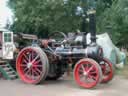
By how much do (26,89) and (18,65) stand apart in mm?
1735

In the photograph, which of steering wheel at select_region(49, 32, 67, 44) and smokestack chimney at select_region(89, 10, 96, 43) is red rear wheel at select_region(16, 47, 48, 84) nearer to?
steering wheel at select_region(49, 32, 67, 44)

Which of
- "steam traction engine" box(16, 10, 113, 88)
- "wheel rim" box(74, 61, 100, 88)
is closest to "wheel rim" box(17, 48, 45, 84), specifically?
"steam traction engine" box(16, 10, 113, 88)

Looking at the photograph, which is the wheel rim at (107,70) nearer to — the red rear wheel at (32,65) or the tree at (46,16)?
the red rear wheel at (32,65)

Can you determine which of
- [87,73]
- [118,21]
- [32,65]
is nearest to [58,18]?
[118,21]

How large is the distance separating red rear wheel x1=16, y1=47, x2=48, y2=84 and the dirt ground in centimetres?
27

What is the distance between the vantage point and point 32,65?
11625 mm

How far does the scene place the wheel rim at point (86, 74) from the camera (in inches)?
416

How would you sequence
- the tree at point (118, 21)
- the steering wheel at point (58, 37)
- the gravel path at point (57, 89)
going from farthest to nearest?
the tree at point (118, 21), the steering wheel at point (58, 37), the gravel path at point (57, 89)

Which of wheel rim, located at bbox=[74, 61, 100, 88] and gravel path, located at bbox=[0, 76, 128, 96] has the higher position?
wheel rim, located at bbox=[74, 61, 100, 88]

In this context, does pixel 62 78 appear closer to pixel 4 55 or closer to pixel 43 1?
pixel 4 55

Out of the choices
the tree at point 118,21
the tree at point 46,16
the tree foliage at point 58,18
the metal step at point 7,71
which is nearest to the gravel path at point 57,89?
the metal step at point 7,71

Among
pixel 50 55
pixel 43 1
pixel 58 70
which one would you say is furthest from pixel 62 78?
pixel 43 1

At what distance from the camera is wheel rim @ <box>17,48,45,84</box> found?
11.4 m

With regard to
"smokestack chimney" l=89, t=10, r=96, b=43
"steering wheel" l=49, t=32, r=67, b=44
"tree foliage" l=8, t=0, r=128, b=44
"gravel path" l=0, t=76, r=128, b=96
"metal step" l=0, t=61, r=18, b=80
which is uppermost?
"tree foliage" l=8, t=0, r=128, b=44
